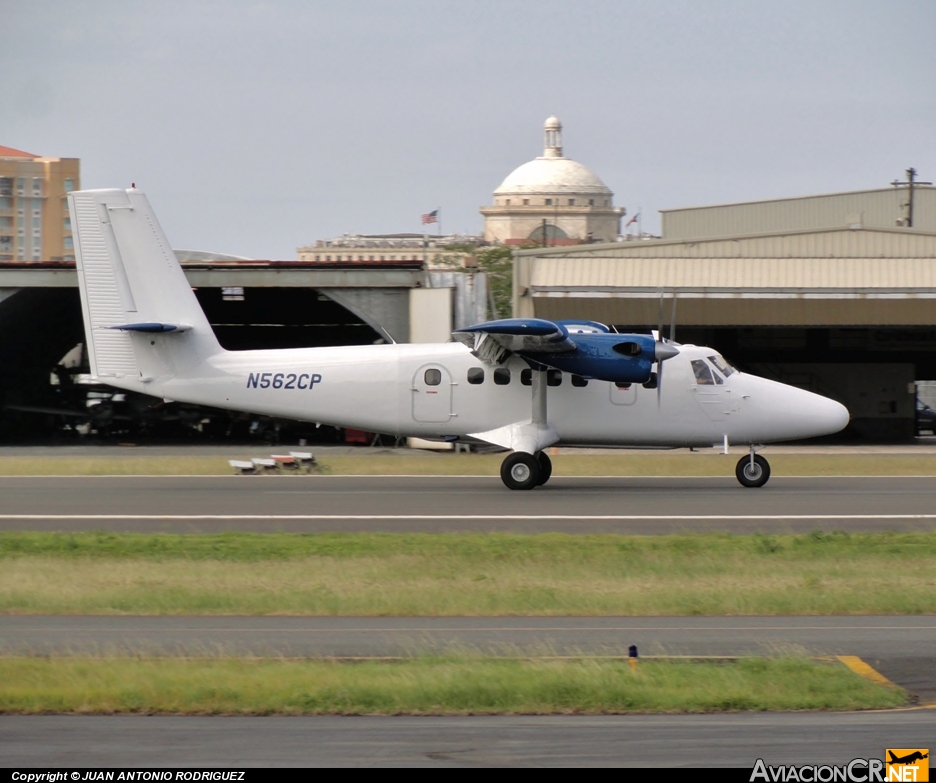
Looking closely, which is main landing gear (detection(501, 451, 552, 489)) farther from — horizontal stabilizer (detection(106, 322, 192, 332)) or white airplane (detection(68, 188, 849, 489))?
horizontal stabilizer (detection(106, 322, 192, 332))

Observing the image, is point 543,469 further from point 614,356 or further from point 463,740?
point 463,740

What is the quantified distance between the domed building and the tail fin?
142 meters

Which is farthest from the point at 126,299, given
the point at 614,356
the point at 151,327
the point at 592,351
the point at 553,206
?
the point at 553,206

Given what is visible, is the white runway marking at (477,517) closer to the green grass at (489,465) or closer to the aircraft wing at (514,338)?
the aircraft wing at (514,338)

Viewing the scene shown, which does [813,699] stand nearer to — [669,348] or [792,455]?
[669,348]

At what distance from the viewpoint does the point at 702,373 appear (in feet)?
77.2

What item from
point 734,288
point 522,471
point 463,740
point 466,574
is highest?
point 734,288

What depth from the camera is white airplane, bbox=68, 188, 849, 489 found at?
23406mm

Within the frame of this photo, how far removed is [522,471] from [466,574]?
8824mm

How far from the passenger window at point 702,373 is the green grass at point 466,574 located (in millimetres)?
6609

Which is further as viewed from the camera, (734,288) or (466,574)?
(734,288)

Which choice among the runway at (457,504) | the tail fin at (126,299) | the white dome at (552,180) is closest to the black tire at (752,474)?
the runway at (457,504)

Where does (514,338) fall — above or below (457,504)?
above

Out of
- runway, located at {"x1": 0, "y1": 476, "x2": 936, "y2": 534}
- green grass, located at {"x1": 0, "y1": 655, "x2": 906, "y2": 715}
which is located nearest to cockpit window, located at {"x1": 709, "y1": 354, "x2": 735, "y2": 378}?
runway, located at {"x1": 0, "y1": 476, "x2": 936, "y2": 534}
